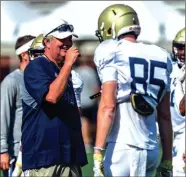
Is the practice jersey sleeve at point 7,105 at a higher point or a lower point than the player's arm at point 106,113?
lower

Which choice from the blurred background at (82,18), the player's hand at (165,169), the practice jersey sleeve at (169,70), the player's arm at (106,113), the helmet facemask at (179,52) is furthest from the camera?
the blurred background at (82,18)

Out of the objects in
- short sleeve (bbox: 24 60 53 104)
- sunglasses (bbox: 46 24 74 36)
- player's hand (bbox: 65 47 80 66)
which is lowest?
short sleeve (bbox: 24 60 53 104)

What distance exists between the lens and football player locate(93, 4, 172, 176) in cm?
539

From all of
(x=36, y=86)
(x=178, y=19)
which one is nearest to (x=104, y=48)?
(x=36, y=86)

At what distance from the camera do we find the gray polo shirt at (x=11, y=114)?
23.3 ft

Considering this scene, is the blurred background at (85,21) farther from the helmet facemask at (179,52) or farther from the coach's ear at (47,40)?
the coach's ear at (47,40)

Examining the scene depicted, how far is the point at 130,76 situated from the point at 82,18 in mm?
8228

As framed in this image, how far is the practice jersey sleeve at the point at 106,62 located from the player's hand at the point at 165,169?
34.3 inches

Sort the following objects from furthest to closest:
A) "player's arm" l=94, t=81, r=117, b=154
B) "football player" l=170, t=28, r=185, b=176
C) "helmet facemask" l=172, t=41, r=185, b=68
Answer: "helmet facemask" l=172, t=41, r=185, b=68, "football player" l=170, t=28, r=185, b=176, "player's arm" l=94, t=81, r=117, b=154

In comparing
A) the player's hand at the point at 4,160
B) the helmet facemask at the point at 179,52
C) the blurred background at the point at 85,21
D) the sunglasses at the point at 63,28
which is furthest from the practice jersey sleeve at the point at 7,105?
the blurred background at the point at 85,21

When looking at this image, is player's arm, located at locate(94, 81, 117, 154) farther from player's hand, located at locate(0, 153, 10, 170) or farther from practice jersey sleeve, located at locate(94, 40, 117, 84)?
player's hand, located at locate(0, 153, 10, 170)

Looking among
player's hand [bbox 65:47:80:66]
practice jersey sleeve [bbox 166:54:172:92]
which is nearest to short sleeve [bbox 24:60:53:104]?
player's hand [bbox 65:47:80:66]

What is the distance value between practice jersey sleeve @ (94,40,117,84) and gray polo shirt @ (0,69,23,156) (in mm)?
1781

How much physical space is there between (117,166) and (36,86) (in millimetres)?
842
